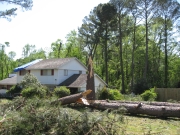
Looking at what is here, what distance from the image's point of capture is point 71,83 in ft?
92.9

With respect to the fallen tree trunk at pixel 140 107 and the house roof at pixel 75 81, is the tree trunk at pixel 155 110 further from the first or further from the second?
the house roof at pixel 75 81

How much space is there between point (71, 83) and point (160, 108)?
1868 cm

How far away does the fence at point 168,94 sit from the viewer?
20.9 meters

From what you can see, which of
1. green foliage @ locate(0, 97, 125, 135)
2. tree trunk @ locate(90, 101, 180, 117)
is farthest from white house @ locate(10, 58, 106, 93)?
green foliage @ locate(0, 97, 125, 135)

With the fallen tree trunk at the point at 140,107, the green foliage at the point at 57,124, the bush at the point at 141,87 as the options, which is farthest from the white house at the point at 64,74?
the green foliage at the point at 57,124

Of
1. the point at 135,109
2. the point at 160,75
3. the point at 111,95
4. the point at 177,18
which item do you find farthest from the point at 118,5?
the point at 135,109

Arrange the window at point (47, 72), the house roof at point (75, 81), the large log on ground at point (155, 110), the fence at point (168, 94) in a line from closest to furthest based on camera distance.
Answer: the large log on ground at point (155, 110), the fence at point (168, 94), the house roof at point (75, 81), the window at point (47, 72)

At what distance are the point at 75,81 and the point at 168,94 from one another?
11802mm

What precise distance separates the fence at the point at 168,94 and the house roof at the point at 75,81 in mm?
9379

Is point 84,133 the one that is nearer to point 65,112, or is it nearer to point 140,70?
point 65,112

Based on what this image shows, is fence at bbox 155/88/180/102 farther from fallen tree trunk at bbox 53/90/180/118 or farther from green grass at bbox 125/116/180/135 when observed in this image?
green grass at bbox 125/116/180/135

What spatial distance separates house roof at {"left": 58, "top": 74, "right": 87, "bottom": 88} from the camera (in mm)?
27344

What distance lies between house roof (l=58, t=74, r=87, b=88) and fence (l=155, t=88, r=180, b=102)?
30.8ft

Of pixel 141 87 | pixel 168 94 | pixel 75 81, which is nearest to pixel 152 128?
pixel 168 94
